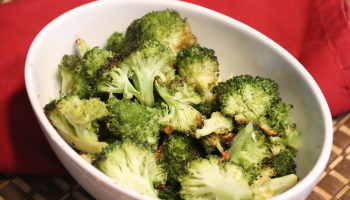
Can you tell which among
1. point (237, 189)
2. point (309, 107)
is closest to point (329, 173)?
point (309, 107)

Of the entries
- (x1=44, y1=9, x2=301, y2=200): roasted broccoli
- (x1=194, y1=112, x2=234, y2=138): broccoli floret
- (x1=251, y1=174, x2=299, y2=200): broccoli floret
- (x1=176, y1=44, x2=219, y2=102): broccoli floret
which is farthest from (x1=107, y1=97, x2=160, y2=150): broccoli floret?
(x1=251, y1=174, x2=299, y2=200): broccoli floret

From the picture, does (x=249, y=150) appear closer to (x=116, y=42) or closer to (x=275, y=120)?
(x=275, y=120)

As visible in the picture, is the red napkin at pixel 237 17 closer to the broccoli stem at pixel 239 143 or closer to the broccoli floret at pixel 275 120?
the broccoli floret at pixel 275 120

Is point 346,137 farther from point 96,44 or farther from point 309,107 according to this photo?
point 96,44

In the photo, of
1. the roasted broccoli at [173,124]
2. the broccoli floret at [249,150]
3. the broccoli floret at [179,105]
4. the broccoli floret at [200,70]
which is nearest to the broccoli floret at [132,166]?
the roasted broccoli at [173,124]

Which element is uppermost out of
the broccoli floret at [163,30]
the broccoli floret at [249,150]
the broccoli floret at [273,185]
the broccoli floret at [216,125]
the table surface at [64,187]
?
the broccoli floret at [163,30]

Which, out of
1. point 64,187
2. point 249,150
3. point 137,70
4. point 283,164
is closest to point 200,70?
point 137,70

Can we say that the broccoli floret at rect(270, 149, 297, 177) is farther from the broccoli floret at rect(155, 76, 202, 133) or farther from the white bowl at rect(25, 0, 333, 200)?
the broccoli floret at rect(155, 76, 202, 133)

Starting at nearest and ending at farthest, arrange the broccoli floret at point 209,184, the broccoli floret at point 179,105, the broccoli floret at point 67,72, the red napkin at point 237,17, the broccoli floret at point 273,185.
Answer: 1. the broccoli floret at point 209,184
2. the broccoli floret at point 273,185
3. the broccoli floret at point 179,105
4. the broccoli floret at point 67,72
5. the red napkin at point 237,17
